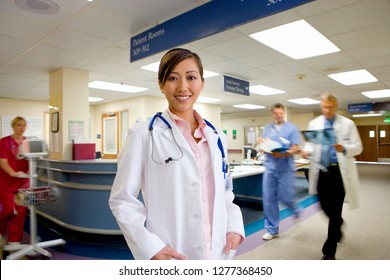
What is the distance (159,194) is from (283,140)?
2539 millimetres

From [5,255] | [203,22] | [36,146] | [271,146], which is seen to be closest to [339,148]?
[271,146]

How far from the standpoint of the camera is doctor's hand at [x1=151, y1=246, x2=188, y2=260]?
2.77 feet

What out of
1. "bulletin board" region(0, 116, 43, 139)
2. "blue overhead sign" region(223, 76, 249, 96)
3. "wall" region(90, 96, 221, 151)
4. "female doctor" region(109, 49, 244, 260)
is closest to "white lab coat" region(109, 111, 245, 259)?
"female doctor" region(109, 49, 244, 260)

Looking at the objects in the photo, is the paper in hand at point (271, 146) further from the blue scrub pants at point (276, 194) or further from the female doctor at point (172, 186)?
the female doctor at point (172, 186)

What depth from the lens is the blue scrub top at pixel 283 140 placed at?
122 inches

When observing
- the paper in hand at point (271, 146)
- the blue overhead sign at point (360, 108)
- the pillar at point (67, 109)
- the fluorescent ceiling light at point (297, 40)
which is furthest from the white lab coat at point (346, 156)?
the blue overhead sign at point (360, 108)

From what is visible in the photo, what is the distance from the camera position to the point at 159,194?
89cm

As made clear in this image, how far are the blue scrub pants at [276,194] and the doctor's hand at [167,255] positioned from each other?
249 centimetres

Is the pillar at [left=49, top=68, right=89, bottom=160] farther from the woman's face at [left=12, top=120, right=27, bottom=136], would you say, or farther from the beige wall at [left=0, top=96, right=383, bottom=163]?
the beige wall at [left=0, top=96, right=383, bottom=163]

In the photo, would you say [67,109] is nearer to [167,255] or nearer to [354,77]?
[167,255]

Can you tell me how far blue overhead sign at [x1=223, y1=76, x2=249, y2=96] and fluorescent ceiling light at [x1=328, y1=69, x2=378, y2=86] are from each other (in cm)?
180

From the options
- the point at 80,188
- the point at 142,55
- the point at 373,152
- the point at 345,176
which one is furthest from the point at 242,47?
the point at 373,152

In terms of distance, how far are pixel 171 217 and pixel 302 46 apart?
376 centimetres
